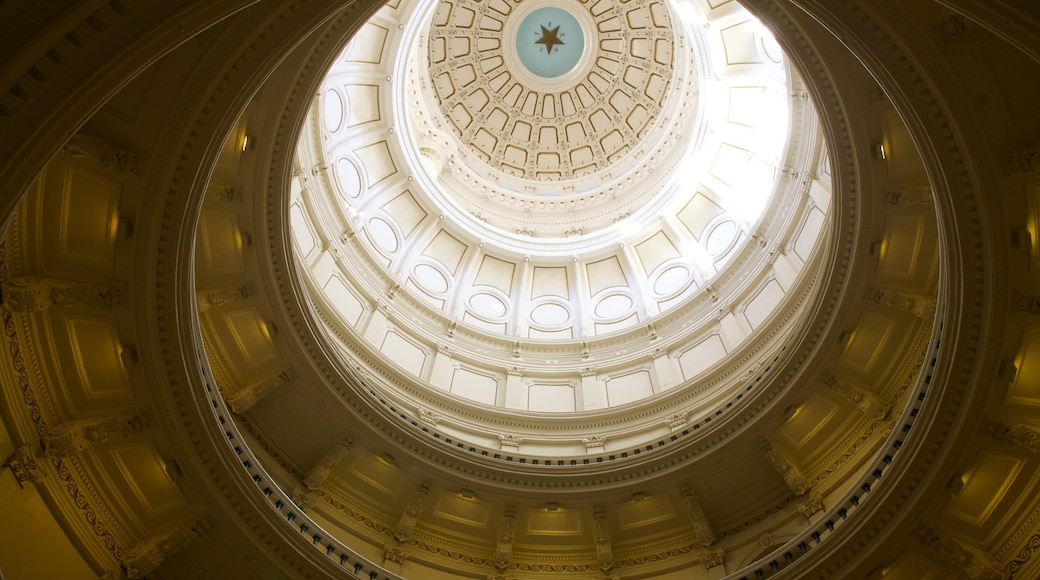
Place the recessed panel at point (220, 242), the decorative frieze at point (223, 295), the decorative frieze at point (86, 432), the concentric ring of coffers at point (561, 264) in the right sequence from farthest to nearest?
the concentric ring of coffers at point (561, 264)
the decorative frieze at point (223, 295)
the recessed panel at point (220, 242)
the decorative frieze at point (86, 432)

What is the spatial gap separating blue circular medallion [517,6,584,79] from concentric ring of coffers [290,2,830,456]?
5.32 m

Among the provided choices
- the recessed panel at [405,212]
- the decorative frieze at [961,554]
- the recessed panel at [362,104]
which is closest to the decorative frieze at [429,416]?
the recessed panel at [405,212]

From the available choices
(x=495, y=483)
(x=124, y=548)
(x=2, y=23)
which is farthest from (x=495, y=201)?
(x=2, y=23)

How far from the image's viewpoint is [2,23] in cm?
626

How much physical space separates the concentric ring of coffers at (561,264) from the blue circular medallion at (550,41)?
210 inches

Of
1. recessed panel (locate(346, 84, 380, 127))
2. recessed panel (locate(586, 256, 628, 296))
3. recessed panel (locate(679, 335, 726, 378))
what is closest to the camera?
recessed panel (locate(679, 335, 726, 378))

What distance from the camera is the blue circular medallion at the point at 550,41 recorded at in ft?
107

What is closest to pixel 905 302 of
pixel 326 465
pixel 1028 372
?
pixel 1028 372

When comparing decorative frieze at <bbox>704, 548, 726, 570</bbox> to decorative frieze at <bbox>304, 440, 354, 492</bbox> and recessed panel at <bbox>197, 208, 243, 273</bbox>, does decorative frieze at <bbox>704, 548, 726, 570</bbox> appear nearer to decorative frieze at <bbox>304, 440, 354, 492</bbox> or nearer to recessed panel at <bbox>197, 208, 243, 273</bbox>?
decorative frieze at <bbox>304, 440, 354, 492</bbox>

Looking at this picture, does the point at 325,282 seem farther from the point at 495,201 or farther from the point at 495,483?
the point at 495,201

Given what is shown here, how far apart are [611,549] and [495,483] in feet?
11.0

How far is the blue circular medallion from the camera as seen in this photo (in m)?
32.5

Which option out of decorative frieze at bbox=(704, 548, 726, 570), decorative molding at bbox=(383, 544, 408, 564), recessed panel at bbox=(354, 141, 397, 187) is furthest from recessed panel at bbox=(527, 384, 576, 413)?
recessed panel at bbox=(354, 141, 397, 187)

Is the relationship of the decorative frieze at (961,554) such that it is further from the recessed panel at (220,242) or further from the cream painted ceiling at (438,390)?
the recessed panel at (220,242)
